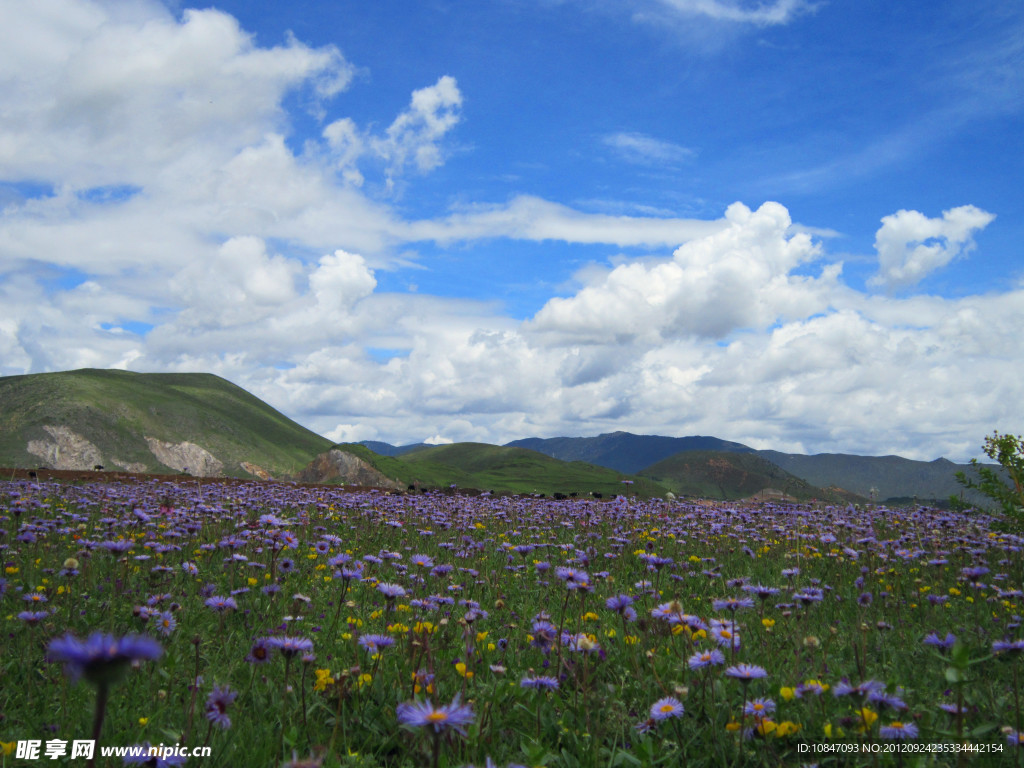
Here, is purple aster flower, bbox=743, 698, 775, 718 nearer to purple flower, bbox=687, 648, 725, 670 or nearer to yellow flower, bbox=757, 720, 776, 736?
yellow flower, bbox=757, 720, 776, 736

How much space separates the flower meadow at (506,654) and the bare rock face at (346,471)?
1133 inches

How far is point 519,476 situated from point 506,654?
128921 mm


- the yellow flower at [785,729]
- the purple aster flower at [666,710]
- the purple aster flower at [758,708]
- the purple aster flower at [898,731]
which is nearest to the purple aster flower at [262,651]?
the purple aster flower at [666,710]

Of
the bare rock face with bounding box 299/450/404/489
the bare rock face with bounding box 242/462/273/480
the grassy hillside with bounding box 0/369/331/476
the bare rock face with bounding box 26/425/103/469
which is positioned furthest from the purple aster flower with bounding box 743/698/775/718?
the bare rock face with bounding box 242/462/273/480

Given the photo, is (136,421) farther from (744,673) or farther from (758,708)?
(744,673)

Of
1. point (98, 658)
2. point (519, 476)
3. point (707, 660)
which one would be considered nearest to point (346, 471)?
point (707, 660)

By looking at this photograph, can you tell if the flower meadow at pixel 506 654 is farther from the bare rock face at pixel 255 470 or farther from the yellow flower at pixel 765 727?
the bare rock face at pixel 255 470

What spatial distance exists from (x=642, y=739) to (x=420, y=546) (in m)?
7.01

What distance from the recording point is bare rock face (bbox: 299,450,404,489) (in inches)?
1553

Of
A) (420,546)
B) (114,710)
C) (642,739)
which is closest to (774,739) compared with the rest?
(642,739)

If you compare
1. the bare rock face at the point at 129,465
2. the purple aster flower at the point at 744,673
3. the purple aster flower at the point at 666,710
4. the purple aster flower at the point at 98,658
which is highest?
the purple aster flower at the point at 98,658

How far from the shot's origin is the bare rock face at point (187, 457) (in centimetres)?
9200

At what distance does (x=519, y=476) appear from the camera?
133 m

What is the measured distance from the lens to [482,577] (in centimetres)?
815
